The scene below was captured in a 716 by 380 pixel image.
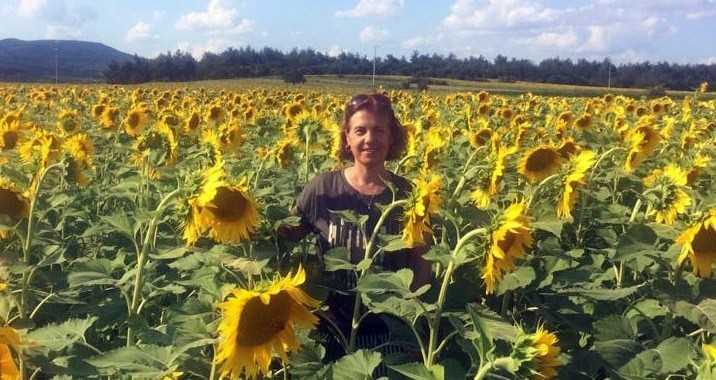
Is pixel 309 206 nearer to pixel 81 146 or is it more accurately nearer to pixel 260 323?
pixel 260 323

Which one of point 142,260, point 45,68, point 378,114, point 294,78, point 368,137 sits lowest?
point 142,260

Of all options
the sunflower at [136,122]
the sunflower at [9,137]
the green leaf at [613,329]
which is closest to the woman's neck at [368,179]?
the green leaf at [613,329]

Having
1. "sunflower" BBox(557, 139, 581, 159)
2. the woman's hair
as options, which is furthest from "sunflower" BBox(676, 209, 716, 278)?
"sunflower" BBox(557, 139, 581, 159)

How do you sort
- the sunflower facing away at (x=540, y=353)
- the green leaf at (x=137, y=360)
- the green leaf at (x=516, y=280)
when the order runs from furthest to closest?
the green leaf at (x=516, y=280), the green leaf at (x=137, y=360), the sunflower facing away at (x=540, y=353)

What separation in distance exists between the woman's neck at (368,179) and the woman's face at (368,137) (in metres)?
0.03

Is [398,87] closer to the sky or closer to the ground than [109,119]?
closer to the sky

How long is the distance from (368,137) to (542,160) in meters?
1.15

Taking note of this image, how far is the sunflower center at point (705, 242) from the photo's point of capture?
102 inches

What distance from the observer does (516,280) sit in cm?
266

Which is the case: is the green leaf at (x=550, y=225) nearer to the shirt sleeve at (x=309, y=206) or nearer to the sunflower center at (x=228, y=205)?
the sunflower center at (x=228, y=205)

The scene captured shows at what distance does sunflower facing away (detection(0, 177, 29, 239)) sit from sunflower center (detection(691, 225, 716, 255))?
245cm

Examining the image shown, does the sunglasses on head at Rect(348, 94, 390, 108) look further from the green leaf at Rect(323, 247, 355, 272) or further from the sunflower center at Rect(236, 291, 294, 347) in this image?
the sunflower center at Rect(236, 291, 294, 347)

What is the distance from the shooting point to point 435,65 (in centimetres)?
5506

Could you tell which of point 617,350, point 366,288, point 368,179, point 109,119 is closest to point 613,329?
point 617,350
